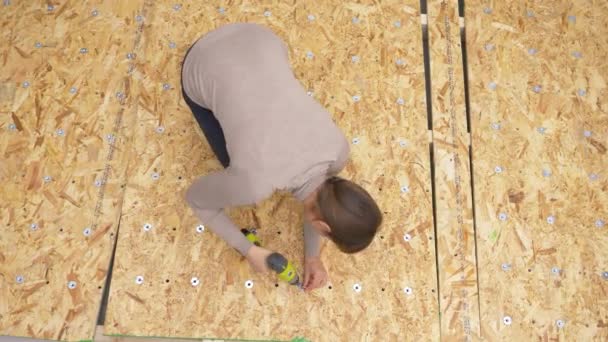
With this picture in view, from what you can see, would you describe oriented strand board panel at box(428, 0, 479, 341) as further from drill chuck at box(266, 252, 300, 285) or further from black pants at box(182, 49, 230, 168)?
black pants at box(182, 49, 230, 168)

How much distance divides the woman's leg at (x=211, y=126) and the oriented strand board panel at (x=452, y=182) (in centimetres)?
94

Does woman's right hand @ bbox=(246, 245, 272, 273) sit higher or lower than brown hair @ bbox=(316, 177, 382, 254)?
lower

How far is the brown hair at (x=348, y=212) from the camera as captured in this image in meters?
1.29

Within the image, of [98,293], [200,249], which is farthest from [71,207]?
[200,249]

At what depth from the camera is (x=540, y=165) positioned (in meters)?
2.19

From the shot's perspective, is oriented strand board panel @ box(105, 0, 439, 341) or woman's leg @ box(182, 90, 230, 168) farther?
oriented strand board panel @ box(105, 0, 439, 341)

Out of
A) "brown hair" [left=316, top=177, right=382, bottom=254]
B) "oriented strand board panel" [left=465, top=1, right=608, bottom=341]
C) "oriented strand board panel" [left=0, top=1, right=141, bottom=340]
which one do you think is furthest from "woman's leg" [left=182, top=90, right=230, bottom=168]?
"oriented strand board panel" [left=465, top=1, right=608, bottom=341]

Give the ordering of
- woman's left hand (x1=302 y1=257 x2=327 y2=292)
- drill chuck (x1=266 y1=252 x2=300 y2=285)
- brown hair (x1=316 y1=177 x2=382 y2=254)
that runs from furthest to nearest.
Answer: woman's left hand (x1=302 y1=257 x2=327 y2=292), drill chuck (x1=266 y1=252 x2=300 y2=285), brown hair (x1=316 y1=177 x2=382 y2=254)

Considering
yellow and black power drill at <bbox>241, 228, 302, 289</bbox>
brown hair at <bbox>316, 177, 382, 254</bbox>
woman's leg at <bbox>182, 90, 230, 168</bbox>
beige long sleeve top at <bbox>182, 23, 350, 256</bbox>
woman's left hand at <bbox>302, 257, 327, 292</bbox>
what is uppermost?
beige long sleeve top at <bbox>182, 23, 350, 256</bbox>

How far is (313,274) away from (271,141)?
77 cm

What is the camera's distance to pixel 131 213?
80.5 inches

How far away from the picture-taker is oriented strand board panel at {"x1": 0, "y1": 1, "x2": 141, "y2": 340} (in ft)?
6.33

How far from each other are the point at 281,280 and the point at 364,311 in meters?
0.35

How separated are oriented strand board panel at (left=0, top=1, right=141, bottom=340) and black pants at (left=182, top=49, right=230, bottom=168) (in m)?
0.51
